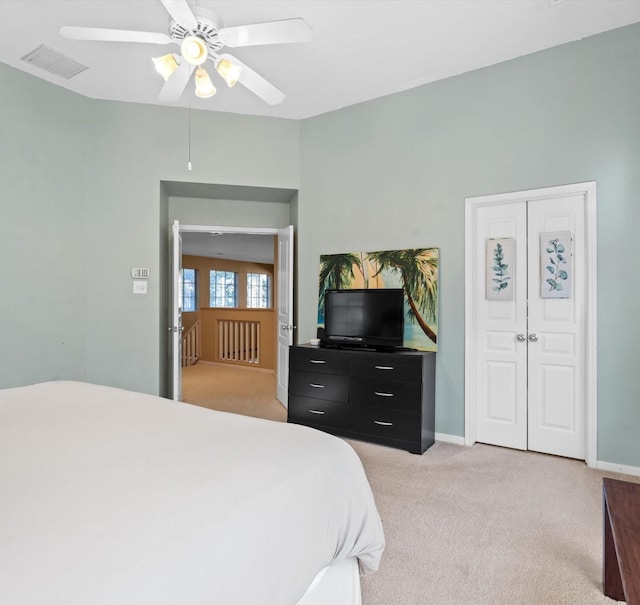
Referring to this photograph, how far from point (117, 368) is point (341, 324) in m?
2.27

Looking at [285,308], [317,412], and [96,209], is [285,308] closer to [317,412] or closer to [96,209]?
[317,412]

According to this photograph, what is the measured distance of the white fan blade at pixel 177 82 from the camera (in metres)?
2.63

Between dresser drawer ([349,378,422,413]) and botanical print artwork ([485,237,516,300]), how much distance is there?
1040 mm

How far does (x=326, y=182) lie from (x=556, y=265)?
2.32 meters

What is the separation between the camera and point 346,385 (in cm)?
382

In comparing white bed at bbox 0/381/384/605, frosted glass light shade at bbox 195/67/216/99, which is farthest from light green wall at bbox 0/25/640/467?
white bed at bbox 0/381/384/605

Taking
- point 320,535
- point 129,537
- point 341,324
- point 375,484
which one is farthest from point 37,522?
point 341,324

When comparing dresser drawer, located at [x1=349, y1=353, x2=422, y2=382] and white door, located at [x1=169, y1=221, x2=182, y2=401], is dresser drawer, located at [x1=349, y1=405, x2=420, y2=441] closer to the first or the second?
dresser drawer, located at [x1=349, y1=353, x2=422, y2=382]

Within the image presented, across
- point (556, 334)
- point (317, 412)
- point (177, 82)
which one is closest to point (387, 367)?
point (317, 412)

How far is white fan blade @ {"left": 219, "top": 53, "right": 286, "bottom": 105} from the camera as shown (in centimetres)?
262

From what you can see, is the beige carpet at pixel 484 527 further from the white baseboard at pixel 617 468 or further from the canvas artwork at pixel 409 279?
the canvas artwork at pixel 409 279

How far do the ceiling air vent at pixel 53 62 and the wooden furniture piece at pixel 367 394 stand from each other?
10.1ft

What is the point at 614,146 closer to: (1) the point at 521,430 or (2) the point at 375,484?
(1) the point at 521,430

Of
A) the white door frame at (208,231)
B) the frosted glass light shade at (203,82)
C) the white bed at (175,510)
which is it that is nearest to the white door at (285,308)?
the white door frame at (208,231)
